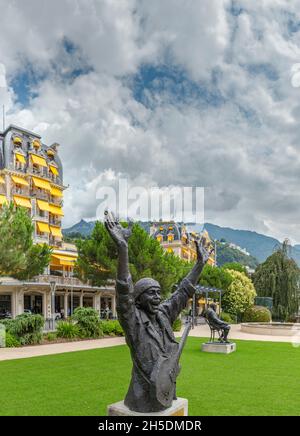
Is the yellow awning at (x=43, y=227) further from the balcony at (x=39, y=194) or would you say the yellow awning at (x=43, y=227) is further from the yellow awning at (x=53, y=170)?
the yellow awning at (x=53, y=170)

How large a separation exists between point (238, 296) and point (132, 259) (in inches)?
679

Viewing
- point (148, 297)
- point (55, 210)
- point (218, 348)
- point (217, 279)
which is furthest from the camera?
point (217, 279)

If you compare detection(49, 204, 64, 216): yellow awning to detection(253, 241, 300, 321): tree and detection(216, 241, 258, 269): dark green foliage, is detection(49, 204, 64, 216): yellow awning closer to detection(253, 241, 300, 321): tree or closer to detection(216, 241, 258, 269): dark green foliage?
detection(253, 241, 300, 321): tree

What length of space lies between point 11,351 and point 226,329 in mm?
8536

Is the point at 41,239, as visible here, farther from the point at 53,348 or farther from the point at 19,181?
the point at 53,348

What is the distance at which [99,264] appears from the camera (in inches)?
1200

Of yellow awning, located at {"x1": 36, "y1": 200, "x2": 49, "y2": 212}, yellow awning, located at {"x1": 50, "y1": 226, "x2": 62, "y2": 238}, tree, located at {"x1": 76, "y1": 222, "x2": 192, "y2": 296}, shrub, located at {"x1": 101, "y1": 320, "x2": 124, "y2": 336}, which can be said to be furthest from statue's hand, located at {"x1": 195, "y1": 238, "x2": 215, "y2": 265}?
yellow awning, located at {"x1": 50, "y1": 226, "x2": 62, "y2": 238}

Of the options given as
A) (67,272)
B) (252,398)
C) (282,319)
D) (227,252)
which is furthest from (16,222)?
(227,252)

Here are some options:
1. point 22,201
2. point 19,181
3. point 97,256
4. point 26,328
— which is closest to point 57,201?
point 22,201

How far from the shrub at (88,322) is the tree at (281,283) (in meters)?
23.0

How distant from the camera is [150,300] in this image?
5219 mm

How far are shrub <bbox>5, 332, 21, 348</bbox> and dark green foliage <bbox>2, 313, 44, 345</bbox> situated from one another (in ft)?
0.71

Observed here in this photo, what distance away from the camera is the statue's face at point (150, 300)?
5230 mm

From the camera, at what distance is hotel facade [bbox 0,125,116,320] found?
36156 millimetres
